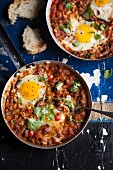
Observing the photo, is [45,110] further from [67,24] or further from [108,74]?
[67,24]

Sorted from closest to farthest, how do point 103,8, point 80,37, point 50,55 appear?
point 80,37 < point 103,8 < point 50,55

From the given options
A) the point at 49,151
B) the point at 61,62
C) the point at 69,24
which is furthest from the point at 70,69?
the point at 49,151

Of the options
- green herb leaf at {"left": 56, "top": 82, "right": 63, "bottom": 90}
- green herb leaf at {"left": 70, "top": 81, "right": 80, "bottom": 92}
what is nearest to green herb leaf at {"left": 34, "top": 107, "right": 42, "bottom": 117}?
green herb leaf at {"left": 56, "top": 82, "right": 63, "bottom": 90}

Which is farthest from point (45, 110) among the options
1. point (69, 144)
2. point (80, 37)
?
point (80, 37)

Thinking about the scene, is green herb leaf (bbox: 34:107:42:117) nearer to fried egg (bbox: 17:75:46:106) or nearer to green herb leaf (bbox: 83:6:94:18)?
fried egg (bbox: 17:75:46:106)

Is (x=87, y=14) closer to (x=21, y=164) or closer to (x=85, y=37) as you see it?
(x=85, y=37)

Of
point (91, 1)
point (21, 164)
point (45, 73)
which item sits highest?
point (91, 1)

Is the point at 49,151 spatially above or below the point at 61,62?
below

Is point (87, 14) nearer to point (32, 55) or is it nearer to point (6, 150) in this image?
point (32, 55)
